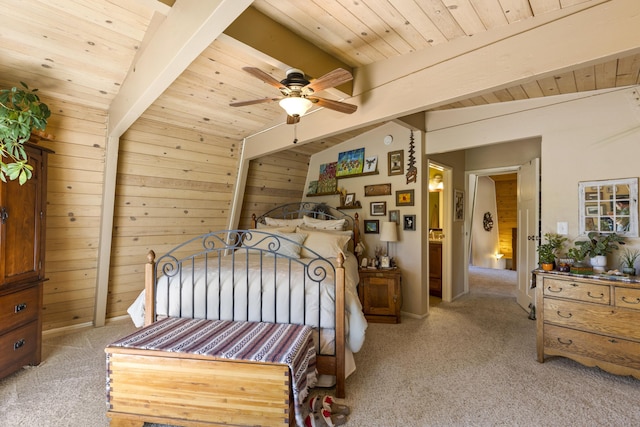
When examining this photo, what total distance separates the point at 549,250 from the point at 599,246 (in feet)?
1.10

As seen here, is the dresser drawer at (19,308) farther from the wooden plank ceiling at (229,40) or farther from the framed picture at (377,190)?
the framed picture at (377,190)

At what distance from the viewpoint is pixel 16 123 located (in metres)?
1.91

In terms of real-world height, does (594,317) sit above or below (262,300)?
below

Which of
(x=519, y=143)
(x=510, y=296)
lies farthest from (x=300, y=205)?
(x=510, y=296)

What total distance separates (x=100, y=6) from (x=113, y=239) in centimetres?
228

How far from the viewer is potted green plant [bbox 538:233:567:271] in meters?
2.64

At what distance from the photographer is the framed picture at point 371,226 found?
160 inches

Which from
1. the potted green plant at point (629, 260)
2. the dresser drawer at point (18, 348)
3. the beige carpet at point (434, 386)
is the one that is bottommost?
Result: the beige carpet at point (434, 386)

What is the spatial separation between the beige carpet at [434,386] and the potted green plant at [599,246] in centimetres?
86

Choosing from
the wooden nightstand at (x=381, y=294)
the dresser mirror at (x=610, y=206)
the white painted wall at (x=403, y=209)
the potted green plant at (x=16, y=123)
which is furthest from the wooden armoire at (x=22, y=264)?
the dresser mirror at (x=610, y=206)

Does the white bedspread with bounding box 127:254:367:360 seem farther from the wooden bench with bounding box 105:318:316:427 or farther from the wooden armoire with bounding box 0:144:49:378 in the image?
the wooden armoire with bounding box 0:144:49:378

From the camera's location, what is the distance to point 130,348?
1.72m

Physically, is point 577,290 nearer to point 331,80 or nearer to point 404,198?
point 404,198

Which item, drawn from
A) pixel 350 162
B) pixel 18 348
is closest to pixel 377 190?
pixel 350 162
